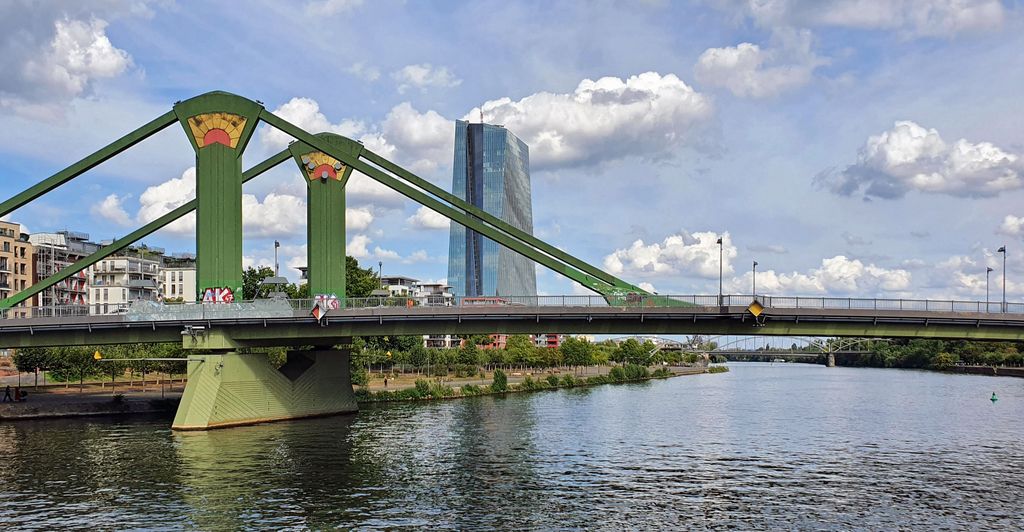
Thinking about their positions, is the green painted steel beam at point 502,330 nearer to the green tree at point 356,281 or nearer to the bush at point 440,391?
the bush at point 440,391

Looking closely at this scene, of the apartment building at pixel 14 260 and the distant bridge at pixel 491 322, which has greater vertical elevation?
the apartment building at pixel 14 260

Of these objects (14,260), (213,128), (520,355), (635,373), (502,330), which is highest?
(213,128)

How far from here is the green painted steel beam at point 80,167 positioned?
86.5m

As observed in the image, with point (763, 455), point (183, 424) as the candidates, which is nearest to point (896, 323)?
point (763, 455)

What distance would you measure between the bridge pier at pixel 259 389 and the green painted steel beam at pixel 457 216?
1748 centimetres

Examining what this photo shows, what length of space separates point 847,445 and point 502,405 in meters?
44.0

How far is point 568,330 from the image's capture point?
7294 cm

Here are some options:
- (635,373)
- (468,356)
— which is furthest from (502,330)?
(635,373)

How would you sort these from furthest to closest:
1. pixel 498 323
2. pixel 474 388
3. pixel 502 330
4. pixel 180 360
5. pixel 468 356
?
pixel 468 356, pixel 474 388, pixel 180 360, pixel 498 323, pixel 502 330

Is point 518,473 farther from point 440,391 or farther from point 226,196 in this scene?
point 440,391

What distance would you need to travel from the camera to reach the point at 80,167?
88.2 meters

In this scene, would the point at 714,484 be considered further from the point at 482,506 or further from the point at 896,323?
the point at 896,323

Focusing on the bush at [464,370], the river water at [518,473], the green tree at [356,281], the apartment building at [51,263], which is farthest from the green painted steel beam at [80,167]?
the apartment building at [51,263]

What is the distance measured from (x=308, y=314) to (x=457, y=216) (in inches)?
717
